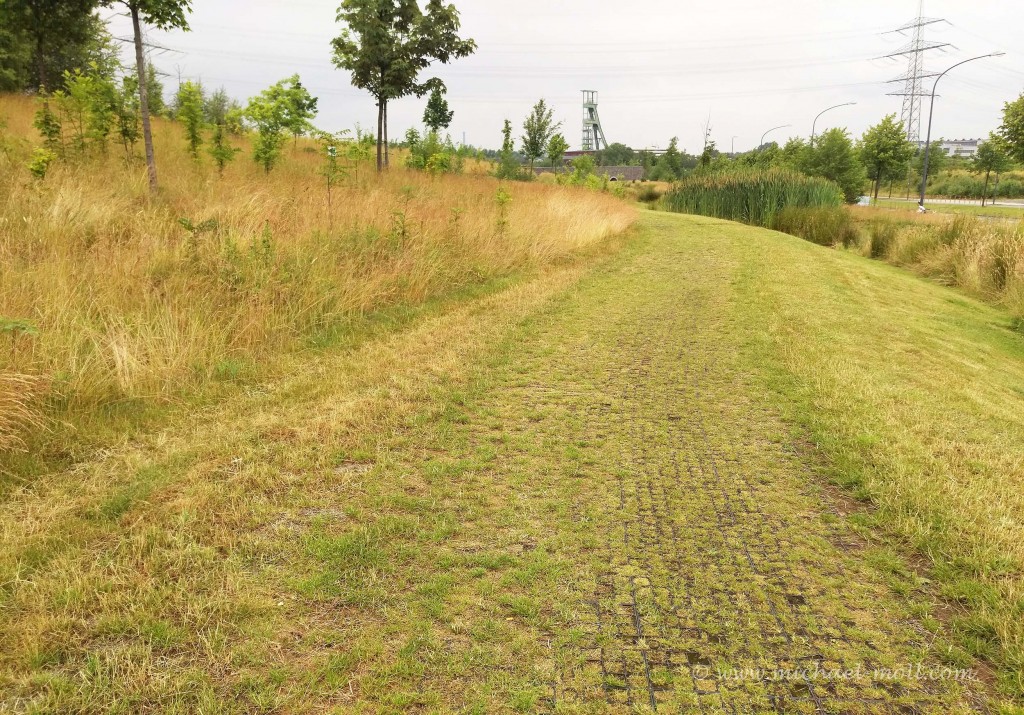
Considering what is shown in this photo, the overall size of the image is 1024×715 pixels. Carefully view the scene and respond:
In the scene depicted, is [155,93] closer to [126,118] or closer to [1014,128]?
[126,118]

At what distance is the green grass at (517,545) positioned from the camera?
83.5 inches

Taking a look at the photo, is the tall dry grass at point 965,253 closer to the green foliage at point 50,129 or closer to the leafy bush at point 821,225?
the leafy bush at point 821,225

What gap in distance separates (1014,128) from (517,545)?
31916 millimetres

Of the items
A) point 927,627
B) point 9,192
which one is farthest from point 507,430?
point 9,192

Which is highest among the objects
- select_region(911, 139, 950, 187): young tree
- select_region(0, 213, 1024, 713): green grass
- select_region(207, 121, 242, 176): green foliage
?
select_region(911, 139, 950, 187): young tree

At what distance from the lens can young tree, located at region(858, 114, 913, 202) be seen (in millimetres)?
39500

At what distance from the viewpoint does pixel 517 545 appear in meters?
2.94

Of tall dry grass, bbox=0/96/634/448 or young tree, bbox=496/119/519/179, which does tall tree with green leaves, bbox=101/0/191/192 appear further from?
young tree, bbox=496/119/519/179

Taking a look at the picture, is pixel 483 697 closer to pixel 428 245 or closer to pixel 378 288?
pixel 378 288

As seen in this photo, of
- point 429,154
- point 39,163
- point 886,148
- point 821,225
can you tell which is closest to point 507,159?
point 429,154

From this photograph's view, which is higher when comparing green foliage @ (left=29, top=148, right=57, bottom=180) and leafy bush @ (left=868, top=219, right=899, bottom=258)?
green foliage @ (left=29, top=148, right=57, bottom=180)

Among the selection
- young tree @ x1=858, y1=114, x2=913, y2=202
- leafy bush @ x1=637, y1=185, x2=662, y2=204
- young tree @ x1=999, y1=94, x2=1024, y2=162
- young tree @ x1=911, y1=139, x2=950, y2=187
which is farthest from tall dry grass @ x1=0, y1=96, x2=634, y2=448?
young tree @ x1=911, y1=139, x2=950, y2=187

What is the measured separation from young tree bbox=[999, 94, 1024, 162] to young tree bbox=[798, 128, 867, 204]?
12968 mm

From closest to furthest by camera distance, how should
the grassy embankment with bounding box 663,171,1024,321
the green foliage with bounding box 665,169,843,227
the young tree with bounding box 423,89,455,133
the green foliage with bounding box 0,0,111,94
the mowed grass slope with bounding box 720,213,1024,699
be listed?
the mowed grass slope with bounding box 720,213,1024,699, the green foliage with bounding box 0,0,111,94, the grassy embankment with bounding box 663,171,1024,321, the green foliage with bounding box 665,169,843,227, the young tree with bounding box 423,89,455,133
